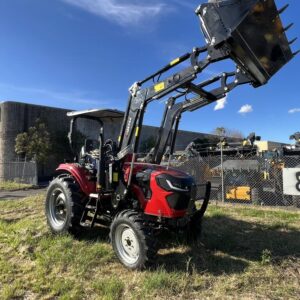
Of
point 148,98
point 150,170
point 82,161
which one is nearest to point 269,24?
point 148,98

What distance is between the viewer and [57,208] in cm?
809

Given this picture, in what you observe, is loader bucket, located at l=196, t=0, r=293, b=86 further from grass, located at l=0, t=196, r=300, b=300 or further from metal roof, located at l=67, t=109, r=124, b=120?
grass, located at l=0, t=196, r=300, b=300

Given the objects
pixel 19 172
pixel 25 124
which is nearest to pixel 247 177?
pixel 19 172

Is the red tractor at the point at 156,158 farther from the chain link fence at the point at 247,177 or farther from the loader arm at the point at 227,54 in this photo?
the chain link fence at the point at 247,177

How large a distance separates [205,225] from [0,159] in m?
27.5

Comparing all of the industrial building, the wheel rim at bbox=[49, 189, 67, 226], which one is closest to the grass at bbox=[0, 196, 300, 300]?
the wheel rim at bbox=[49, 189, 67, 226]

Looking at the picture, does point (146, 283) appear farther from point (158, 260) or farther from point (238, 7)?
point (238, 7)

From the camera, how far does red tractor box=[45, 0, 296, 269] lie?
571 centimetres

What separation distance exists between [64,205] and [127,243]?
6.91ft

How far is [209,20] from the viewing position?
18.9ft

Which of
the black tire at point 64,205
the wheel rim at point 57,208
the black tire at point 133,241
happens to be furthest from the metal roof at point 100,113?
the black tire at point 133,241

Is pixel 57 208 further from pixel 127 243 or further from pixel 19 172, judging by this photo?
pixel 19 172

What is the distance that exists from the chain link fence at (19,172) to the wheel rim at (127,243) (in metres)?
21.9

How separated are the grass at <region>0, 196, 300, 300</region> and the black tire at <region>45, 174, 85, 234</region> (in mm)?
219
